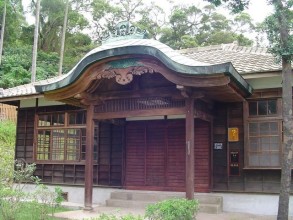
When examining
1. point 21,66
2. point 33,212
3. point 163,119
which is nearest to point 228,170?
point 163,119

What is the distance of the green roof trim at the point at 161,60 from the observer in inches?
303

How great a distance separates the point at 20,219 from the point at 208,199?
444 centimetres

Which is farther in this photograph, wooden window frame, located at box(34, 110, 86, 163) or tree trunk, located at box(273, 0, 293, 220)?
wooden window frame, located at box(34, 110, 86, 163)

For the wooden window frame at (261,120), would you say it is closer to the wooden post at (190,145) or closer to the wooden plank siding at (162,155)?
the wooden plank siding at (162,155)

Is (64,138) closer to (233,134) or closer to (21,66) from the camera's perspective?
(233,134)

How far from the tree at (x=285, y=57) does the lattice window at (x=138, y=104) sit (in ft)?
7.57

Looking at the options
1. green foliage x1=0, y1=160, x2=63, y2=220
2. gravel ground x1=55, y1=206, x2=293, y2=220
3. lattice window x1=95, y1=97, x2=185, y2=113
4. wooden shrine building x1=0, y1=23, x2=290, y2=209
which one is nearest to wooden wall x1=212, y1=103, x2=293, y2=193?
wooden shrine building x1=0, y1=23, x2=290, y2=209

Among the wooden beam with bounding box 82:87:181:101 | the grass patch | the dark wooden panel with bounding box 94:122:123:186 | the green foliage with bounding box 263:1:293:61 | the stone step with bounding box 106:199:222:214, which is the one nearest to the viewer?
the green foliage with bounding box 263:1:293:61

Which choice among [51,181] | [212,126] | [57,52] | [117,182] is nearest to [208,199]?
[212,126]

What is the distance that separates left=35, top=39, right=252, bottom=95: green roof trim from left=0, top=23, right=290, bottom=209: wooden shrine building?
21 millimetres

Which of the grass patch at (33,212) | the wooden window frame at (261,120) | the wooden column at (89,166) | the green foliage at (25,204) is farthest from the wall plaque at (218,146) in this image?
the grass patch at (33,212)

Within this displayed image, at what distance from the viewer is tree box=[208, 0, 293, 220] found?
6.96 m

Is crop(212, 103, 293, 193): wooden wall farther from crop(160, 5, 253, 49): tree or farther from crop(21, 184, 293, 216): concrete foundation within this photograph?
crop(160, 5, 253, 49): tree

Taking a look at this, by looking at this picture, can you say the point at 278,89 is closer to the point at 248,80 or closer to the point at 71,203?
the point at 248,80
